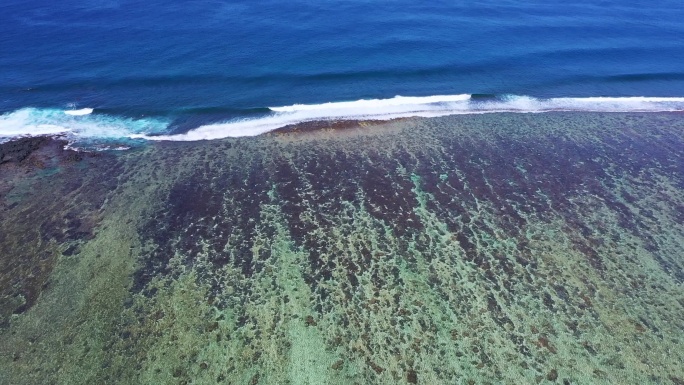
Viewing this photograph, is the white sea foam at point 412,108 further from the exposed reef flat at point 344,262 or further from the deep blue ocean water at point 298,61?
the exposed reef flat at point 344,262

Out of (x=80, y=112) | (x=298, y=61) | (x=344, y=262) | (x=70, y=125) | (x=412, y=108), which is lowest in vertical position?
(x=344, y=262)

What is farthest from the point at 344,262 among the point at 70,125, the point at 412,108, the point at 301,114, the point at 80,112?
the point at 80,112

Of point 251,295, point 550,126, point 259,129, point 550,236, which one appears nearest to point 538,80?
point 550,126

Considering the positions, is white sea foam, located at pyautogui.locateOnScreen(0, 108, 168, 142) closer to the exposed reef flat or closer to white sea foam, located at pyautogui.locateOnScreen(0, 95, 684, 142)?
white sea foam, located at pyautogui.locateOnScreen(0, 95, 684, 142)

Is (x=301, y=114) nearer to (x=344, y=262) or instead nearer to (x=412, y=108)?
(x=412, y=108)

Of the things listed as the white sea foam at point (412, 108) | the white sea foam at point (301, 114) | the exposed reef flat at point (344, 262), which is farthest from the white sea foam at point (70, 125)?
the exposed reef flat at point (344, 262)

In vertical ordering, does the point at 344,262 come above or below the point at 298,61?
below

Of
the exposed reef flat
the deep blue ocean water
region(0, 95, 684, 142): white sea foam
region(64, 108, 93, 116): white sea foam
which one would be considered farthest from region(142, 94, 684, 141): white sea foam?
region(64, 108, 93, 116): white sea foam

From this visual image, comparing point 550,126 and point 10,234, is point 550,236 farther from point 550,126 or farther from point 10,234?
point 10,234
